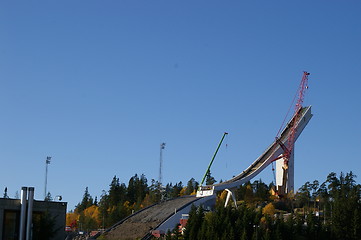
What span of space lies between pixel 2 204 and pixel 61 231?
6347 millimetres

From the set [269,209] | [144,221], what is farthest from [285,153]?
[144,221]

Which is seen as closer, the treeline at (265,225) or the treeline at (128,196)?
the treeline at (265,225)

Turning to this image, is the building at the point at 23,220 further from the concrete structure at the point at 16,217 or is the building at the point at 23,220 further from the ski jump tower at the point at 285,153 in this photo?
the ski jump tower at the point at 285,153

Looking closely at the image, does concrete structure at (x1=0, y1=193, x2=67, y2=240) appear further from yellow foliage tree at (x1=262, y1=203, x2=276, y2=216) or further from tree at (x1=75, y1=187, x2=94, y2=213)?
tree at (x1=75, y1=187, x2=94, y2=213)

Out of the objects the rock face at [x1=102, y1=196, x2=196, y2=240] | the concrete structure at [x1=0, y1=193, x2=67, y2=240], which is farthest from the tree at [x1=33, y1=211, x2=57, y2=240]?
the rock face at [x1=102, y1=196, x2=196, y2=240]

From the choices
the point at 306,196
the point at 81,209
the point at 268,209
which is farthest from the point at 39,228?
the point at 81,209

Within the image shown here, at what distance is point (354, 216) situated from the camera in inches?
2185

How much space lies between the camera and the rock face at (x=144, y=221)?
61281 millimetres

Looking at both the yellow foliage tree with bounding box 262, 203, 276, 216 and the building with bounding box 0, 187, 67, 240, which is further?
the yellow foliage tree with bounding box 262, 203, 276, 216

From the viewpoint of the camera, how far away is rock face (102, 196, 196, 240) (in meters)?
61.3

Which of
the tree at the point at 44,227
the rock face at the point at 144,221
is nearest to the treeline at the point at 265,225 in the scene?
the rock face at the point at 144,221

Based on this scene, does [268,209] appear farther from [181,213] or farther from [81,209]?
[81,209]

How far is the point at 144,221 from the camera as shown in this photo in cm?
6650

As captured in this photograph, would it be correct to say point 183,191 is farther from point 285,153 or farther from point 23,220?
point 23,220
